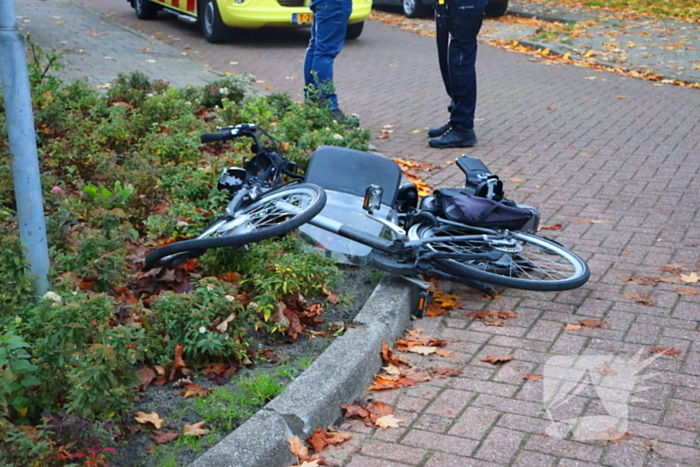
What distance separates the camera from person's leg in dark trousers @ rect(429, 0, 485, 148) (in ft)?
21.9

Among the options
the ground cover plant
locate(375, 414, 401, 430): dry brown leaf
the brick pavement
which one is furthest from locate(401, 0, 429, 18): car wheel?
locate(375, 414, 401, 430): dry brown leaf

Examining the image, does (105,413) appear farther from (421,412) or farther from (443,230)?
(443,230)

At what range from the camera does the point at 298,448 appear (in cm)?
293

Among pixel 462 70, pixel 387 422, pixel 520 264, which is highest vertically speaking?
pixel 462 70

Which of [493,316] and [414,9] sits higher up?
[414,9]

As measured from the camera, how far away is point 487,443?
3.02 meters

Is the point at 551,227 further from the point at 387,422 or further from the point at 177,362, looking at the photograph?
the point at 177,362

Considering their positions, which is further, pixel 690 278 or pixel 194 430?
pixel 690 278

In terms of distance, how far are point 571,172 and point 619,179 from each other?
36cm

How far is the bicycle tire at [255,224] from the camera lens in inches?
147

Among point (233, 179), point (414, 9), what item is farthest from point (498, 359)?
point (414, 9)

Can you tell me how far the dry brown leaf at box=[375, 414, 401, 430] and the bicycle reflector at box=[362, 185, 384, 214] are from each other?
4.48 feet

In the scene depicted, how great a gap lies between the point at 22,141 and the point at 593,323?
2.70m

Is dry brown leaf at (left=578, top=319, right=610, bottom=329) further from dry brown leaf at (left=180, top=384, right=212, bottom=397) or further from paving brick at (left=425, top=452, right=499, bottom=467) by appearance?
dry brown leaf at (left=180, top=384, right=212, bottom=397)
